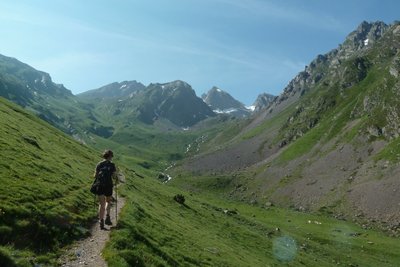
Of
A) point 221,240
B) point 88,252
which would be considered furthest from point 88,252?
point 221,240

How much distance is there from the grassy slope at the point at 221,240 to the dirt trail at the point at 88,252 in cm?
55

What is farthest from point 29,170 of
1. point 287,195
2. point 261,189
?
point 261,189

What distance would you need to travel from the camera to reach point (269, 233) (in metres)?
73.1

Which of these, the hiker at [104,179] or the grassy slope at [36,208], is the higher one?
the hiker at [104,179]

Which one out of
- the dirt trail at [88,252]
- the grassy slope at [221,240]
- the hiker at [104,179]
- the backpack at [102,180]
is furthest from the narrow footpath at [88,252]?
the backpack at [102,180]

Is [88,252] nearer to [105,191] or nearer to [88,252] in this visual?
[88,252]

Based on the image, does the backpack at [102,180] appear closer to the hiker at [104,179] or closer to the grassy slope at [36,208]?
the hiker at [104,179]

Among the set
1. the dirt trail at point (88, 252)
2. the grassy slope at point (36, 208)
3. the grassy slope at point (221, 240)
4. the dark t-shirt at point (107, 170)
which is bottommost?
the grassy slope at point (221, 240)

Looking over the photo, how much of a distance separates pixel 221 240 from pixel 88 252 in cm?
2840

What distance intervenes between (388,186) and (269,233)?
67.8 meters

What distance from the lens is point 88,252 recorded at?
73.0 feet

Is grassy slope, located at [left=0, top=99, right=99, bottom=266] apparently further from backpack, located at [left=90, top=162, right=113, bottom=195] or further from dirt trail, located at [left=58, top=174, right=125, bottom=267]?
backpack, located at [left=90, top=162, right=113, bottom=195]

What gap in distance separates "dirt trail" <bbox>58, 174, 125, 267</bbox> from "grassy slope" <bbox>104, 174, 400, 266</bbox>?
55 cm

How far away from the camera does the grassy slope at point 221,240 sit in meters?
27.0
